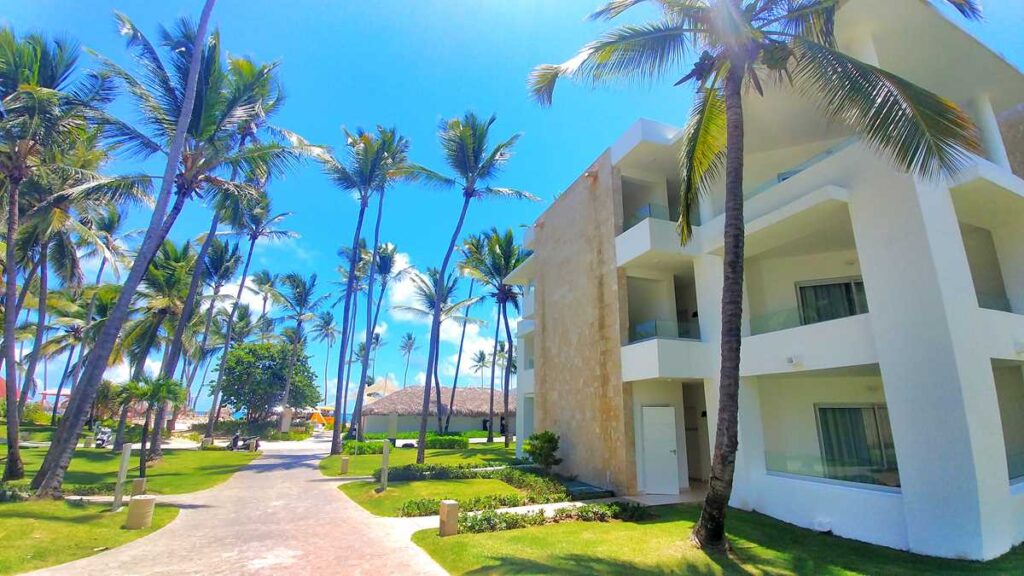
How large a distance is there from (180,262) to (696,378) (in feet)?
84.6

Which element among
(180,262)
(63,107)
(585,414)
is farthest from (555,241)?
(180,262)

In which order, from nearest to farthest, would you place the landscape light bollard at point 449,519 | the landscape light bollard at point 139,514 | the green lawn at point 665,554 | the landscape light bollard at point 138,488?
the green lawn at point 665,554 < the landscape light bollard at point 449,519 < the landscape light bollard at point 139,514 < the landscape light bollard at point 138,488

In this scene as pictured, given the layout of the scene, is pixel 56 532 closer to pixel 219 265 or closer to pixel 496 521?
pixel 496 521

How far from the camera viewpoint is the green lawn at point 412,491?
37.4 ft

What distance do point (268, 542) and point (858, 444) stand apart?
12.3 metres

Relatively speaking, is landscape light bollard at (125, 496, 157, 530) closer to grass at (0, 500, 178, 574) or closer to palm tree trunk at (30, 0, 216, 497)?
grass at (0, 500, 178, 574)

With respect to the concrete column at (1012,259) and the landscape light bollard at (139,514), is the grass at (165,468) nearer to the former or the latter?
Answer: the landscape light bollard at (139,514)

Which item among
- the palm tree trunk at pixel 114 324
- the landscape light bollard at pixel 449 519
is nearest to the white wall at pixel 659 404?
the landscape light bollard at pixel 449 519

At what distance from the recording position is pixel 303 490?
13.5 metres

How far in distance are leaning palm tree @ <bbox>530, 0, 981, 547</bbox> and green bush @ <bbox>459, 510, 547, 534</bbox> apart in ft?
10.4

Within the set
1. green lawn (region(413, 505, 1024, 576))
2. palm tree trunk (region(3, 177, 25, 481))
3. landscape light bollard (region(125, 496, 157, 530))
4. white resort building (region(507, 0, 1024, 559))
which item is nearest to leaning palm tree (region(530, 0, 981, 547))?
green lawn (region(413, 505, 1024, 576))

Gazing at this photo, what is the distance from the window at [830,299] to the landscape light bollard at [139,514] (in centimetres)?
1376

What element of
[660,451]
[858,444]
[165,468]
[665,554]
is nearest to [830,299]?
[858,444]

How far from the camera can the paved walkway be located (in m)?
6.58
